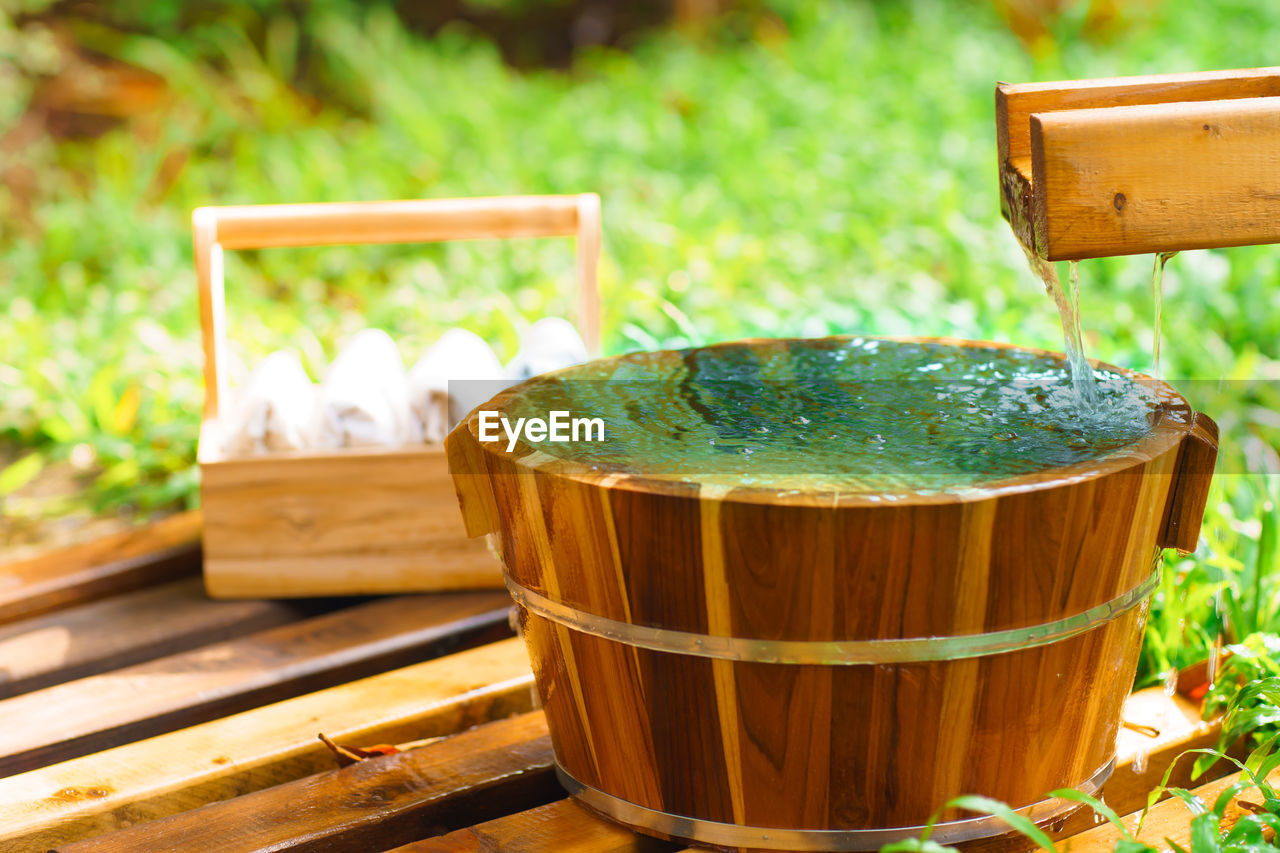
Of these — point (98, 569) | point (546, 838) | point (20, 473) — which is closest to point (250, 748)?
point (546, 838)

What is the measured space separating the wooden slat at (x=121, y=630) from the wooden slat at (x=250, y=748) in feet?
0.92

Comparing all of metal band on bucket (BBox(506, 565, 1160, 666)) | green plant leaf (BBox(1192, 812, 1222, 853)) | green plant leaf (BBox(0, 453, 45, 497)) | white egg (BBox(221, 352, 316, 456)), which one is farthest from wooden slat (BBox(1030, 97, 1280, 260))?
green plant leaf (BBox(0, 453, 45, 497))

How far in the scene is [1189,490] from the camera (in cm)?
129

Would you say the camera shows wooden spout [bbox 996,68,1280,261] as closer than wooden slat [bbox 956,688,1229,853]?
Yes

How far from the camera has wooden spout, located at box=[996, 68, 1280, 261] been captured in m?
1.19

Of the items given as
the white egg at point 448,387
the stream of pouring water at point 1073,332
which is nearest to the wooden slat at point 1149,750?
the stream of pouring water at point 1073,332

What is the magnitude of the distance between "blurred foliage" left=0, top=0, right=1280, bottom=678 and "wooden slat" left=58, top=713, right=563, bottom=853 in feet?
3.21

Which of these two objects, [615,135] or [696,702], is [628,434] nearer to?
[696,702]

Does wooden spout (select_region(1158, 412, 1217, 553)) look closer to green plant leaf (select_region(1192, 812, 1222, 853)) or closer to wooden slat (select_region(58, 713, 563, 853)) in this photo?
green plant leaf (select_region(1192, 812, 1222, 853))

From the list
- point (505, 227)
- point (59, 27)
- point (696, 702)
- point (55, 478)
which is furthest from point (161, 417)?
point (59, 27)

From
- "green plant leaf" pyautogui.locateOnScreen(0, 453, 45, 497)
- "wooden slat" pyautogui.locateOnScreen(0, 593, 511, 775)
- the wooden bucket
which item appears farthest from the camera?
"green plant leaf" pyautogui.locateOnScreen(0, 453, 45, 497)

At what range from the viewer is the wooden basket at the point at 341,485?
1.96 metres

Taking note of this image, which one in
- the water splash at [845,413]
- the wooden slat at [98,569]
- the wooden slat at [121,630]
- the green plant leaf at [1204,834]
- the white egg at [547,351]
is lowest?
the green plant leaf at [1204,834]

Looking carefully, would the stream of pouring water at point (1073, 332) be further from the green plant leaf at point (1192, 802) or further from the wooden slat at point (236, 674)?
the wooden slat at point (236, 674)
